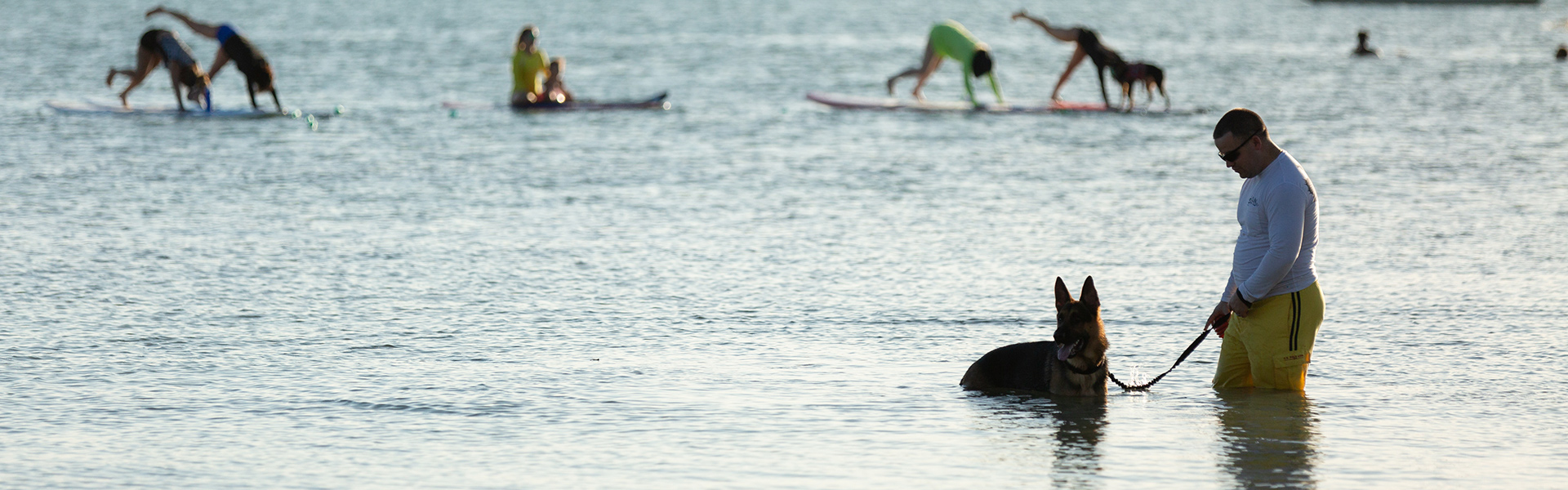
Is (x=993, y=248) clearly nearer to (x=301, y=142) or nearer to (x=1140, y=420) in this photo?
(x=1140, y=420)

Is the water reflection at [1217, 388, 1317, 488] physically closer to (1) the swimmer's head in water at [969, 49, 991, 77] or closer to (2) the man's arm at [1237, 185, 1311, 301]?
(2) the man's arm at [1237, 185, 1311, 301]

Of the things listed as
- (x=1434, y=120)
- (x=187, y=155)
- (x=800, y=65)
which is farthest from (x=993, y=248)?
(x=800, y=65)

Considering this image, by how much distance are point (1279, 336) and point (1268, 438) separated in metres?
0.43

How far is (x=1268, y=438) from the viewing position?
7035mm

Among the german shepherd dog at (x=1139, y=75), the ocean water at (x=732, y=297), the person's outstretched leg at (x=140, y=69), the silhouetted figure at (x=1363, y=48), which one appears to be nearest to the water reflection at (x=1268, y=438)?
the ocean water at (x=732, y=297)

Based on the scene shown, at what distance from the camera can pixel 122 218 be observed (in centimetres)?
1357

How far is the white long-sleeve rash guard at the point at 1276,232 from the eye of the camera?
6516 millimetres

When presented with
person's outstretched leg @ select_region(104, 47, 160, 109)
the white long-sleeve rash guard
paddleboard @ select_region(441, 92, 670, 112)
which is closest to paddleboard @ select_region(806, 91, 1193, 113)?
paddleboard @ select_region(441, 92, 670, 112)

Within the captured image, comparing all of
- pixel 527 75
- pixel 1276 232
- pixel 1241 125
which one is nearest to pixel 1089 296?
pixel 1276 232

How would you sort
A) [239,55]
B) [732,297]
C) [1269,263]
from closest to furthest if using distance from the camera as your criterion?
[1269,263], [732,297], [239,55]

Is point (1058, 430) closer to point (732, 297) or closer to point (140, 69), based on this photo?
point (732, 297)

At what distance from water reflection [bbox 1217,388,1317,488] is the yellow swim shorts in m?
0.16

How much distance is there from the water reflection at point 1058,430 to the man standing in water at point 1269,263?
2.25 feet

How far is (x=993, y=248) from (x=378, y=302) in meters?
4.66
